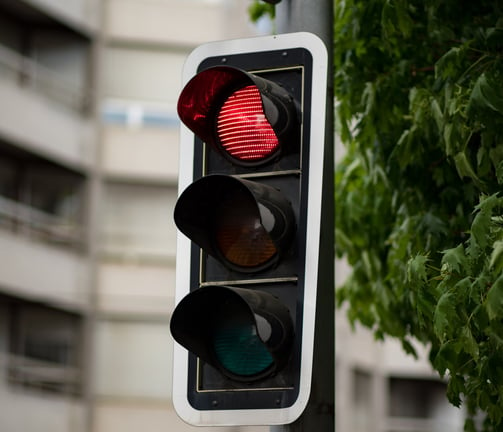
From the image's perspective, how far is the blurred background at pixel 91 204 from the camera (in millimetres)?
28891

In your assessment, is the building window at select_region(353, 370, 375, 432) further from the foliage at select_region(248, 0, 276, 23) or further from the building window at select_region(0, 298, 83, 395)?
the foliage at select_region(248, 0, 276, 23)

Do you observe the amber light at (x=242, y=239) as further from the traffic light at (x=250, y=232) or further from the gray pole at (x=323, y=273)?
the gray pole at (x=323, y=273)

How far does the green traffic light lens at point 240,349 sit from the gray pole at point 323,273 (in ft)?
1.09

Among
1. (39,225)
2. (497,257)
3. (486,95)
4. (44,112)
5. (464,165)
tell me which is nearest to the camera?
(497,257)

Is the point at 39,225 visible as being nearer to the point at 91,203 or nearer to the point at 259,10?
the point at 91,203

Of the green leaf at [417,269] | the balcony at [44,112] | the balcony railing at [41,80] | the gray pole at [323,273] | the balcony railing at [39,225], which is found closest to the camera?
the gray pole at [323,273]

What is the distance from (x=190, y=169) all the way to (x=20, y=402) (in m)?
23.7

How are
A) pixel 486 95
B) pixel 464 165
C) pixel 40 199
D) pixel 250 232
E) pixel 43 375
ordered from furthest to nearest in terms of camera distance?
pixel 40 199 < pixel 43 375 < pixel 464 165 < pixel 486 95 < pixel 250 232

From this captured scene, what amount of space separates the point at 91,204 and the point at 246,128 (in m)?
26.7

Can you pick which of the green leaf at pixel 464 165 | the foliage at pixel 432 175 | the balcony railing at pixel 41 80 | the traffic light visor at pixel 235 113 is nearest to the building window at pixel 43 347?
the balcony railing at pixel 41 80

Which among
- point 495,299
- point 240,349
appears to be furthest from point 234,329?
point 495,299

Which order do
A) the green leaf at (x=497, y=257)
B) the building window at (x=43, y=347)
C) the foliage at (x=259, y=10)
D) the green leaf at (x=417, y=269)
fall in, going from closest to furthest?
the green leaf at (x=497, y=257), the green leaf at (x=417, y=269), the foliage at (x=259, y=10), the building window at (x=43, y=347)

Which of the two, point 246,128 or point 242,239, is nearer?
point 242,239

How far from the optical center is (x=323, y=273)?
15.3 ft
